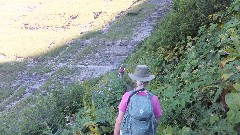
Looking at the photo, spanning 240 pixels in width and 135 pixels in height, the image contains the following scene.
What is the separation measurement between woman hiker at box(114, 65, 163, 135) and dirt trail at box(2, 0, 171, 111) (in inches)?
575

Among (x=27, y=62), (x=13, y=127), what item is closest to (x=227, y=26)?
(x=13, y=127)

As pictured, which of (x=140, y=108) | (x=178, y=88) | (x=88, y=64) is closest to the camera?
(x=140, y=108)

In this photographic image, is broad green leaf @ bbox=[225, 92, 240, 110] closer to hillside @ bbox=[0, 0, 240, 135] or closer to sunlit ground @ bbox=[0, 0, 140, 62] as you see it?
hillside @ bbox=[0, 0, 240, 135]

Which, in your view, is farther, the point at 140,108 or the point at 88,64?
the point at 88,64

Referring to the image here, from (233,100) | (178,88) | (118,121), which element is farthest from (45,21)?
(233,100)

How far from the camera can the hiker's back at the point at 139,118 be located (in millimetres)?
4519

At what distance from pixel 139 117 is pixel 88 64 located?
18601 millimetres

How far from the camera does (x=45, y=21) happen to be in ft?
127

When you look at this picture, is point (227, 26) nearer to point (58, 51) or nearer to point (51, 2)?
point (58, 51)

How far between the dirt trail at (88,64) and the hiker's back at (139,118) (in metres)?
14.6

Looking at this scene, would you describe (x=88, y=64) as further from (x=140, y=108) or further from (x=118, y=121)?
(x=140, y=108)

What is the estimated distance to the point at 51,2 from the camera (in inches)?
1852

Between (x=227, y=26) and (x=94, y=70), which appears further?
(x=94, y=70)

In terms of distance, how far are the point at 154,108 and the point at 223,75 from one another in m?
1.21
